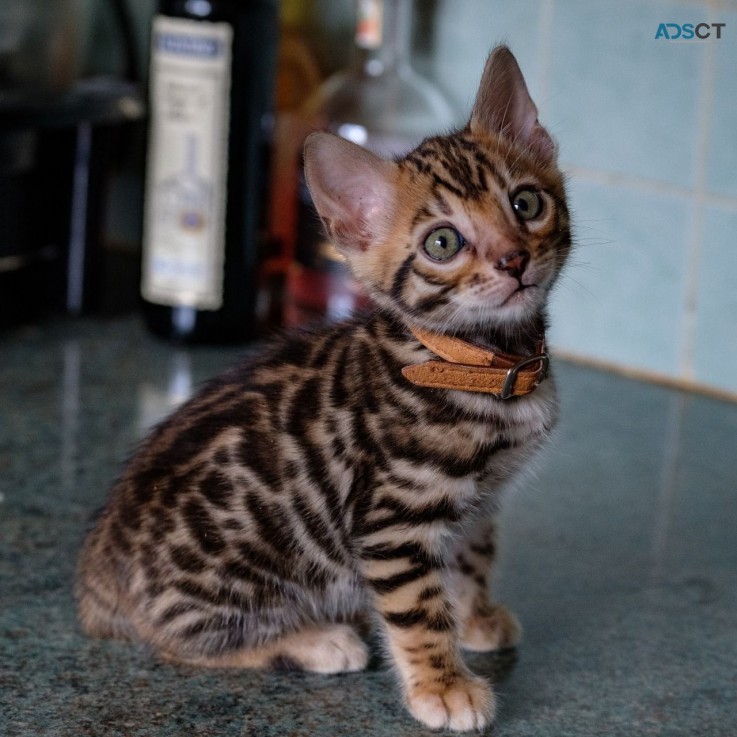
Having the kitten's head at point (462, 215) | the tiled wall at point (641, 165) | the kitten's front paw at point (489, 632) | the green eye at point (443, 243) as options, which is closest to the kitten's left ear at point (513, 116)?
the kitten's head at point (462, 215)

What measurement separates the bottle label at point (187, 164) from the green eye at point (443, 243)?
0.83 m

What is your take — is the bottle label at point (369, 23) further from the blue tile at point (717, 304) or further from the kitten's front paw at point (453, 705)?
the kitten's front paw at point (453, 705)

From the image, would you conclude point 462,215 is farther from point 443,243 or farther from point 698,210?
point 698,210

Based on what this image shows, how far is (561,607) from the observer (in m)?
1.21

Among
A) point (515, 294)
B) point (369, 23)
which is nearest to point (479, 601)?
point (515, 294)

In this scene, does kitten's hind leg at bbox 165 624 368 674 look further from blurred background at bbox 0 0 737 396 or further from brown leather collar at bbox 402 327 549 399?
blurred background at bbox 0 0 737 396

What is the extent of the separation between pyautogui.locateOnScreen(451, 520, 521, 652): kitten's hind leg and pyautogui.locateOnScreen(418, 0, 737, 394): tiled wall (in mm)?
559

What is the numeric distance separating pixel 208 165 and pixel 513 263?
0.89 metres

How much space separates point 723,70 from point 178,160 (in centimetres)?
72

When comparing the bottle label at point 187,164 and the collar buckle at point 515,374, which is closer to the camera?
the collar buckle at point 515,374

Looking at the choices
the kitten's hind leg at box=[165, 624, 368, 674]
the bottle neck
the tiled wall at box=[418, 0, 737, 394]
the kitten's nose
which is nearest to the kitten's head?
the kitten's nose

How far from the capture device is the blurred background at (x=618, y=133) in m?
1.67

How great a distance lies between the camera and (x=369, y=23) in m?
1.92

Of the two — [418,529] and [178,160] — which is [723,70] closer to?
[178,160]
